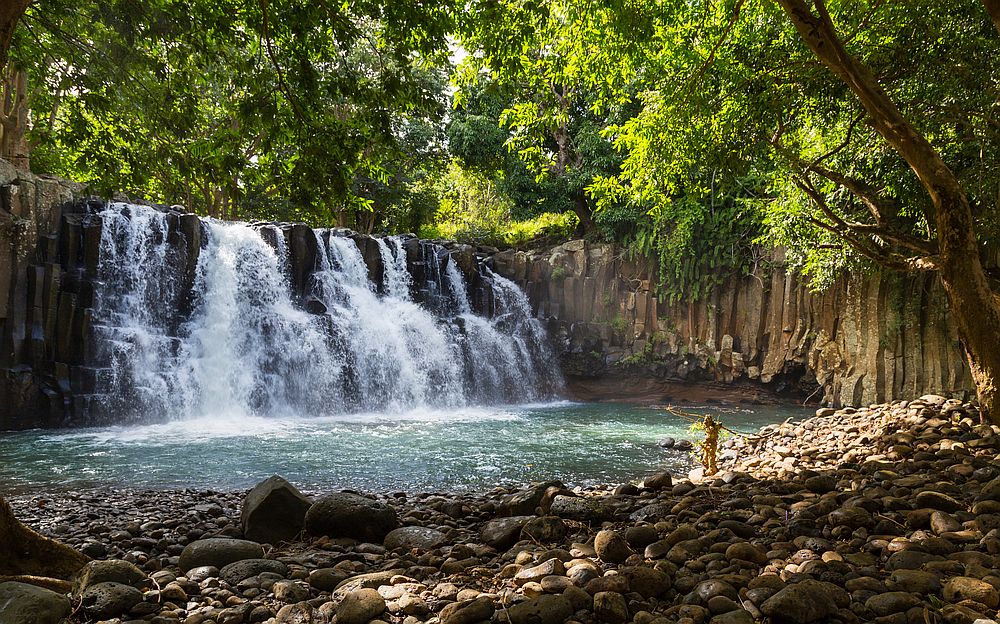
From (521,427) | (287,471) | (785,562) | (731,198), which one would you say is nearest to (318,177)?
(287,471)

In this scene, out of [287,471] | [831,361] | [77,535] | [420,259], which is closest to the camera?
[77,535]

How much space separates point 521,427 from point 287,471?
19.1ft

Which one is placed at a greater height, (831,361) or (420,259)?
(420,259)

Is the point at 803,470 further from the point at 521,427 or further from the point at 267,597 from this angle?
the point at 521,427

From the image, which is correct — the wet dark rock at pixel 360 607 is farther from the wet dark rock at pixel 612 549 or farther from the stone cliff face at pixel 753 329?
the stone cliff face at pixel 753 329

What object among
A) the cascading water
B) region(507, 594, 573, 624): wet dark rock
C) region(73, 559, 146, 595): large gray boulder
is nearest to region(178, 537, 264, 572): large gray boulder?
region(73, 559, 146, 595): large gray boulder

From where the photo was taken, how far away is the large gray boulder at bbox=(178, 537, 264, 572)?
3.88 m

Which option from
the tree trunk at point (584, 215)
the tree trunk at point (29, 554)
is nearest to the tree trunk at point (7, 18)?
the tree trunk at point (29, 554)

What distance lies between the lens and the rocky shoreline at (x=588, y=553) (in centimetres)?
267

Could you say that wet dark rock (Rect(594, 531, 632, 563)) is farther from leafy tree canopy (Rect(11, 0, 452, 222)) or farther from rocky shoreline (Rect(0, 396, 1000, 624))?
leafy tree canopy (Rect(11, 0, 452, 222))

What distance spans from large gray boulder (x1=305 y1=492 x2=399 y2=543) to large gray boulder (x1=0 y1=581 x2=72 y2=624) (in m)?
1.95

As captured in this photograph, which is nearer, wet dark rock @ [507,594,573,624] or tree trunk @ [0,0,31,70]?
wet dark rock @ [507,594,573,624]

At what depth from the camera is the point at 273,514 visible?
4656 millimetres

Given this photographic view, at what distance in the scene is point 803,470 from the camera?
19.2ft
